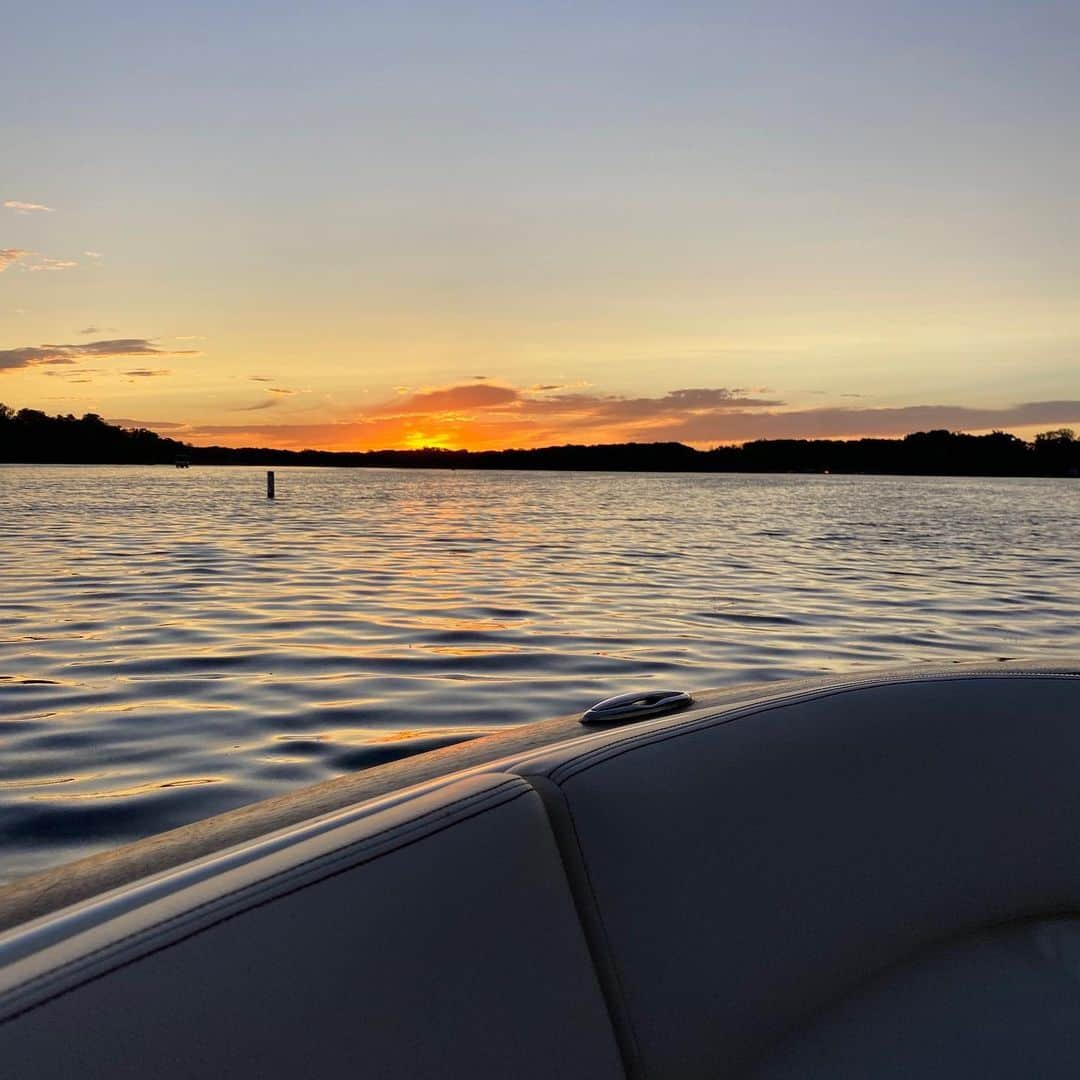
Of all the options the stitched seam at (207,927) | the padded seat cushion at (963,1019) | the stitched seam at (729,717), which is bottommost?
the padded seat cushion at (963,1019)

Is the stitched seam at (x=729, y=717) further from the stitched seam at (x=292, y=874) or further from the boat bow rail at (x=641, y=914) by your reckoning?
the stitched seam at (x=292, y=874)

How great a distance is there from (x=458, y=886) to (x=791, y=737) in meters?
0.77

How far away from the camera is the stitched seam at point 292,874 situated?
36.0 inches

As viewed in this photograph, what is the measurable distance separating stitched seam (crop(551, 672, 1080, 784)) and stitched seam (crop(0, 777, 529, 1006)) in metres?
0.17

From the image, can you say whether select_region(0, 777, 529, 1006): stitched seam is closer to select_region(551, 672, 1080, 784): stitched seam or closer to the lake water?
select_region(551, 672, 1080, 784): stitched seam

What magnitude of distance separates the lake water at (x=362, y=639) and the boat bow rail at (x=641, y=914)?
0.88m

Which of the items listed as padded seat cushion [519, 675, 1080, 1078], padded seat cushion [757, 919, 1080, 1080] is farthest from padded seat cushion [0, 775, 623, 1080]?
padded seat cushion [757, 919, 1080, 1080]

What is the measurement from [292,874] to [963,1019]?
115cm

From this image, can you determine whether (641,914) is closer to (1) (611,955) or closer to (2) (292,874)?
(1) (611,955)

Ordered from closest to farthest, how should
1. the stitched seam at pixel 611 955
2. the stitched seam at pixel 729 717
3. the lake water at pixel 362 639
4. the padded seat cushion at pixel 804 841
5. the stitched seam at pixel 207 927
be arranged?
the stitched seam at pixel 207 927 < the stitched seam at pixel 611 955 < the padded seat cushion at pixel 804 841 < the stitched seam at pixel 729 717 < the lake water at pixel 362 639

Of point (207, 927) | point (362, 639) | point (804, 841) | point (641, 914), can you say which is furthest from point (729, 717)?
point (362, 639)

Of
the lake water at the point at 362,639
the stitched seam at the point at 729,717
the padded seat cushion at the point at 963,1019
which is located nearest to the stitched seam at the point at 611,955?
the stitched seam at the point at 729,717

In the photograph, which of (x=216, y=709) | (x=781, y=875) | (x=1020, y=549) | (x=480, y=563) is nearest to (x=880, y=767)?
(x=781, y=875)

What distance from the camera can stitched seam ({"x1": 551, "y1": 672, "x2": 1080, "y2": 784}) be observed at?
57.8 inches
